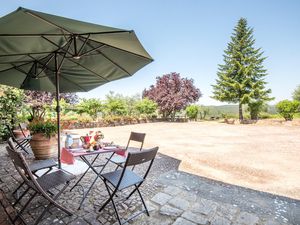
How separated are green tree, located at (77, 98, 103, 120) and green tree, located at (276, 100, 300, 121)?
16586 millimetres

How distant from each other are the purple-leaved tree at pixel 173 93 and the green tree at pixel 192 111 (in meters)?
0.72

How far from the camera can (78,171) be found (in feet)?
12.5

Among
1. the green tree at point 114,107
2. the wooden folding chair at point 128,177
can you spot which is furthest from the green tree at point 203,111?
the wooden folding chair at point 128,177

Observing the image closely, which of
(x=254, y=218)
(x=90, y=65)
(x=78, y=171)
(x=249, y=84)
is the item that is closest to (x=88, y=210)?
(x=78, y=171)

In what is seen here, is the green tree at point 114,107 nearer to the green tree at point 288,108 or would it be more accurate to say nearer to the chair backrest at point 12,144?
the chair backrest at point 12,144

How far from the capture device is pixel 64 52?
297cm

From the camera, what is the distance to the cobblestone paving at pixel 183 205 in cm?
218

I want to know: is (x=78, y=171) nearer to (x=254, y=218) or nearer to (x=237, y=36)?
(x=254, y=218)

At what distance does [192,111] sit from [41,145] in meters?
18.9

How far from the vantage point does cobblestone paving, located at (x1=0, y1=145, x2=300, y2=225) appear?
2178mm

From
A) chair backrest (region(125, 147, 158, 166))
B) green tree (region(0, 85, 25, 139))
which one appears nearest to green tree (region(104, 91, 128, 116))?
green tree (region(0, 85, 25, 139))

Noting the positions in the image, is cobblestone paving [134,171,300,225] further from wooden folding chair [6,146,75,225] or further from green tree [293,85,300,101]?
green tree [293,85,300,101]

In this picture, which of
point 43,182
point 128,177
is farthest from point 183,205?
point 43,182

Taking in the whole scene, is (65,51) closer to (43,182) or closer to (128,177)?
(43,182)
